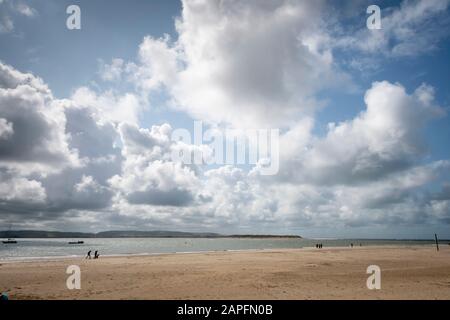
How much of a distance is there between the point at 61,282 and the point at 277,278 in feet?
56.8

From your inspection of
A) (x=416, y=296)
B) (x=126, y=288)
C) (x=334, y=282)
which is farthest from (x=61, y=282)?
(x=416, y=296)

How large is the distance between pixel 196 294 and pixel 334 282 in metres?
11.0
